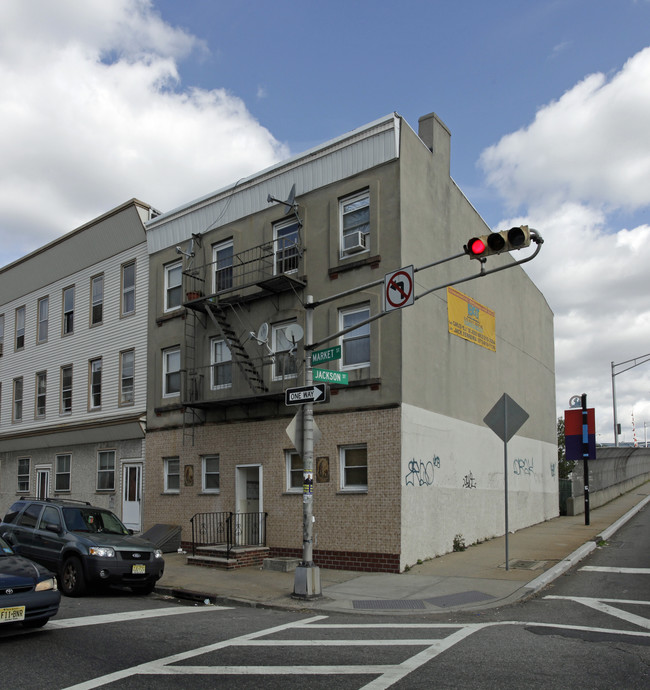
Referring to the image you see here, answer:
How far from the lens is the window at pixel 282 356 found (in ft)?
58.1

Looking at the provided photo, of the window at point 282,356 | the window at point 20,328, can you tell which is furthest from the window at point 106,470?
the window at point 282,356

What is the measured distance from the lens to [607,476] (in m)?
33.2

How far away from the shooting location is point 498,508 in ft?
68.3

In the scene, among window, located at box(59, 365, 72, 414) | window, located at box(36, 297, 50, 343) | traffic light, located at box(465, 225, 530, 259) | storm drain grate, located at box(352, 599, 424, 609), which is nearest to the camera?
traffic light, located at box(465, 225, 530, 259)

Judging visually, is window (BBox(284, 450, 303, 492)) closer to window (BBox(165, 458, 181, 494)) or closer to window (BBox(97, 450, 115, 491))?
window (BBox(165, 458, 181, 494))

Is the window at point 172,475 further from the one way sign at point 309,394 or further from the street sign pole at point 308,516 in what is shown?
the one way sign at point 309,394

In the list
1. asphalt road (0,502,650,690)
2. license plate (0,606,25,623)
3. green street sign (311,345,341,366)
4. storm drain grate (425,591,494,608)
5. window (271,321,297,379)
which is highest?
window (271,321,297,379)

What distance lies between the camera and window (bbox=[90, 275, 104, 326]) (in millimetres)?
25156

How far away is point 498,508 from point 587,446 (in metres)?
3.94

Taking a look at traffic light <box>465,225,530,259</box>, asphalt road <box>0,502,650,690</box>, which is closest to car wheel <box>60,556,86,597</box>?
asphalt road <box>0,502,650,690</box>

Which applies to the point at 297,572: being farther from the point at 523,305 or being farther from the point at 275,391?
the point at 523,305

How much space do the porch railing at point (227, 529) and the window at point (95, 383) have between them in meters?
7.33

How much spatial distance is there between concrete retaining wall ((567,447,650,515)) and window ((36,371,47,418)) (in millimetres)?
21099

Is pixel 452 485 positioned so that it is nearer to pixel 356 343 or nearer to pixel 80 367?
pixel 356 343
